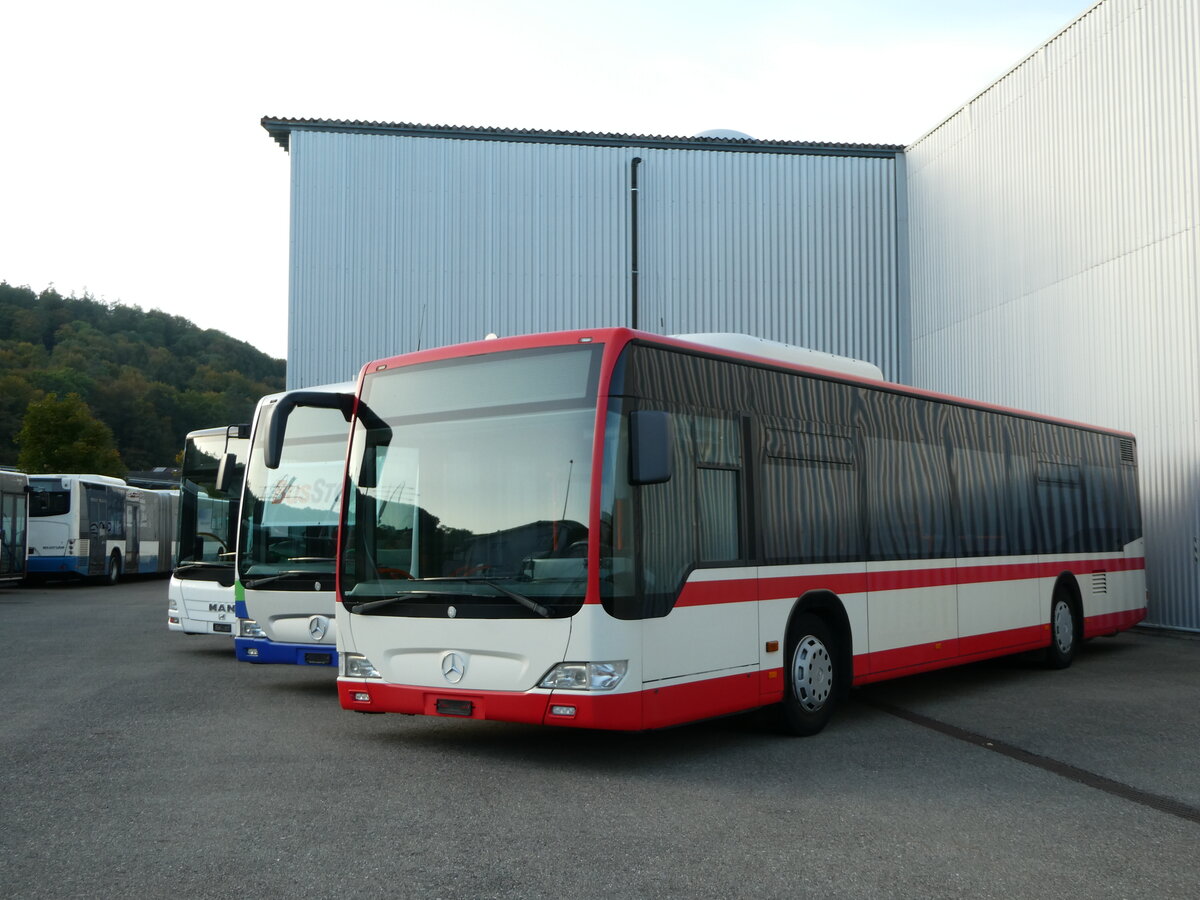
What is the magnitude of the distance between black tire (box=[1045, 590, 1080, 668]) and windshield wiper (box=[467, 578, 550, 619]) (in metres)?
7.98

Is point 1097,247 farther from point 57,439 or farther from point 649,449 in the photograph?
point 57,439

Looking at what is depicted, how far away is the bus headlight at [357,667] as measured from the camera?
322 inches

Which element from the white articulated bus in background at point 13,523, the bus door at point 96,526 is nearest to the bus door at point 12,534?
the white articulated bus in background at point 13,523

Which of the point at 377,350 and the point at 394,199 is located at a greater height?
the point at 394,199

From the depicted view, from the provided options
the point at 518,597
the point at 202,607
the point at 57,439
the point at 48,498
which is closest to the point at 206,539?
the point at 202,607

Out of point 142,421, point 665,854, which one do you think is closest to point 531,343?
point 665,854

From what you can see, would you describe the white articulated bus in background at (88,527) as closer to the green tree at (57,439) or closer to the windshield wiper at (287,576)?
the windshield wiper at (287,576)

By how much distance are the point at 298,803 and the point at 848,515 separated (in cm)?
499

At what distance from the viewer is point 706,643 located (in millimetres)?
7918

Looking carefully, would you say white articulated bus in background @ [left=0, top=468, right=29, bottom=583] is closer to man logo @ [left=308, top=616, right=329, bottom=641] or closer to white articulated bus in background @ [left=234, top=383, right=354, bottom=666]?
white articulated bus in background @ [left=234, top=383, right=354, bottom=666]

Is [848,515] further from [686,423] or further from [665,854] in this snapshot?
Answer: [665,854]

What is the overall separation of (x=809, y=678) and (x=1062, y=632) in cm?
585

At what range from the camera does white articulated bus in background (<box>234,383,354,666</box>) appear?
10945 mm

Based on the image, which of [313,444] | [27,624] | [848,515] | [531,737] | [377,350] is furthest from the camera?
[377,350]
